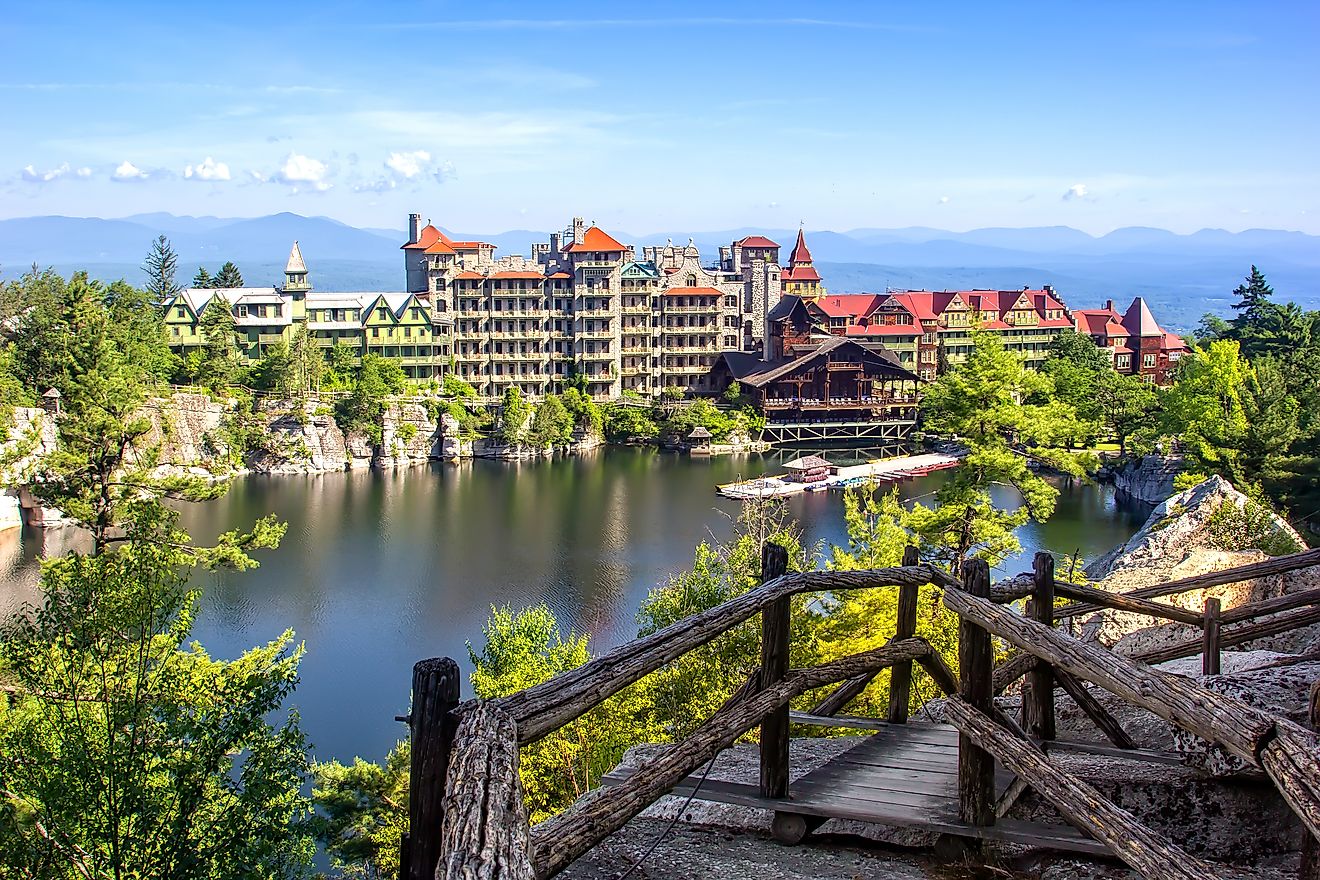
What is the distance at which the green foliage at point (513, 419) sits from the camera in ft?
174


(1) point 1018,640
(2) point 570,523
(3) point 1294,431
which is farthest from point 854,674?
(2) point 570,523

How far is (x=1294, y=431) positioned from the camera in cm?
2995

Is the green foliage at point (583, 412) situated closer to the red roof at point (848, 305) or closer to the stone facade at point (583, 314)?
the stone facade at point (583, 314)

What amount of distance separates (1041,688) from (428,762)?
3779 mm

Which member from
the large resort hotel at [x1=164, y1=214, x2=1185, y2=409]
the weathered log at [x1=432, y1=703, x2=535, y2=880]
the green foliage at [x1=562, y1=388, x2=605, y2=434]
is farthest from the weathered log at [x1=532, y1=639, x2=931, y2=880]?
the large resort hotel at [x1=164, y1=214, x2=1185, y2=409]

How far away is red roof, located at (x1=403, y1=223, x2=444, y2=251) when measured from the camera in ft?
203

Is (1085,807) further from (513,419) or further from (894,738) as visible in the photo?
(513,419)

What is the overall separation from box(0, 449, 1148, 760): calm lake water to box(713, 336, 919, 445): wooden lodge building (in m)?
7.42

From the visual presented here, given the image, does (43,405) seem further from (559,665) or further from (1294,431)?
(1294,431)

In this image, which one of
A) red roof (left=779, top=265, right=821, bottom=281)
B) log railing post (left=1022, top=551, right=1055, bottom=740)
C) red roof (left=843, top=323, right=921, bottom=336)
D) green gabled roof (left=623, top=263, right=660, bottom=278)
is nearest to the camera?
log railing post (left=1022, top=551, right=1055, bottom=740)

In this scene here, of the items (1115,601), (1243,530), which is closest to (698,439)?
(1243,530)

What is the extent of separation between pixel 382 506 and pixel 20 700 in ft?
88.8

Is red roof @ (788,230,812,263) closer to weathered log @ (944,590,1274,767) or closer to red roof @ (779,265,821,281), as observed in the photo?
red roof @ (779,265,821,281)

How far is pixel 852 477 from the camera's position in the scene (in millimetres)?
45281
